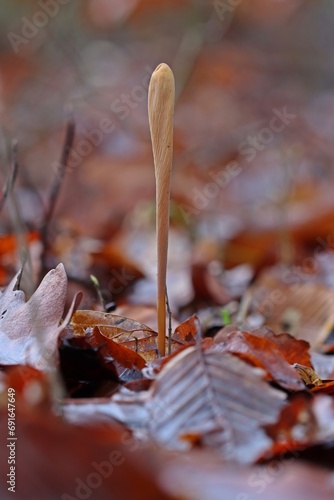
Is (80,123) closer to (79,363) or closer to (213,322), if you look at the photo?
(213,322)

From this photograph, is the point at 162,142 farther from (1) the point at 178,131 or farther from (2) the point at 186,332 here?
(1) the point at 178,131

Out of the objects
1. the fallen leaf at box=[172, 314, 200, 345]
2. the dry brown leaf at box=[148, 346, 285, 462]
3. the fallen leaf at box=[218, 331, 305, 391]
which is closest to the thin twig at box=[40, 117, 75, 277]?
the fallen leaf at box=[172, 314, 200, 345]

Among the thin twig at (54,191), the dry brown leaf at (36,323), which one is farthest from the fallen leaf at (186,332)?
the thin twig at (54,191)

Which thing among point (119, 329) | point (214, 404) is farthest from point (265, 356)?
point (119, 329)

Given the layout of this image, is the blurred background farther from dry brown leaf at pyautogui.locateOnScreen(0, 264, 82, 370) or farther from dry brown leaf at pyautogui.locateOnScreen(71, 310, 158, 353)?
dry brown leaf at pyautogui.locateOnScreen(71, 310, 158, 353)

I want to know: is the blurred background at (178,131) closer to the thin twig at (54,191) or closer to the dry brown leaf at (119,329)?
the thin twig at (54,191)

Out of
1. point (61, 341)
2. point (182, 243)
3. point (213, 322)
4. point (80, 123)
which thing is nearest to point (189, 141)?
point (80, 123)
